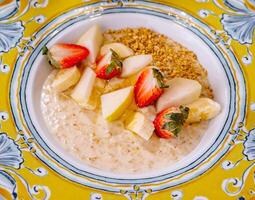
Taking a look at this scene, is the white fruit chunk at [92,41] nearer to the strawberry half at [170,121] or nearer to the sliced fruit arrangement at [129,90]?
the sliced fruit arrangement at [129,90]

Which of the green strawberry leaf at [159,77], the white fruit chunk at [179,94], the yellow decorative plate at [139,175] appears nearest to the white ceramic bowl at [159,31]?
the yellow decorative plate at [139,175]

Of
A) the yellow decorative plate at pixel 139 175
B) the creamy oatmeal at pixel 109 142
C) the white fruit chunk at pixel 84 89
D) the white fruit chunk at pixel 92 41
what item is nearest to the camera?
the yellow decorative plate at pixel 139 175

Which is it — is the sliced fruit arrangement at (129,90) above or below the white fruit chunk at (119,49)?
below

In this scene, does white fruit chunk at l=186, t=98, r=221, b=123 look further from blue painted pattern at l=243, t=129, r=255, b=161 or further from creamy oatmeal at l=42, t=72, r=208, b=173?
blue painted pattern at l=243, t=129, r=255, b=161

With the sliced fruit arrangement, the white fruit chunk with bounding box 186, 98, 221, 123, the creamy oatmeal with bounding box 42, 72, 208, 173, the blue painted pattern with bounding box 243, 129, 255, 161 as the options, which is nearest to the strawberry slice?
the sliced fruit arrangement

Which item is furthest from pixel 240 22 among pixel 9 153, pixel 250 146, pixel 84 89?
pixel 9 153

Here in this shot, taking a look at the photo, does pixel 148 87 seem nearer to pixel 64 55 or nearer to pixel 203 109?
pixel 203 109

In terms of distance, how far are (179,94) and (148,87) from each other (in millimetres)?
115

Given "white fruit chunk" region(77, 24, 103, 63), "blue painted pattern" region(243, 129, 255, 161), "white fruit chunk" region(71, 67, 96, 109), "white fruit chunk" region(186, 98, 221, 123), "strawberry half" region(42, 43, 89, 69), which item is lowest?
"blue painted pattern" region(243, 129, 255, 161)

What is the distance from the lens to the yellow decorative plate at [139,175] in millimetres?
1768

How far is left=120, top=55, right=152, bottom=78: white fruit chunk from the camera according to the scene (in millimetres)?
2064

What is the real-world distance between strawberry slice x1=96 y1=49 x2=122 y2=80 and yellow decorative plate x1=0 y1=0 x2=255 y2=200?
0.21 metres

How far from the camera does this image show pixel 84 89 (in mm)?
2002

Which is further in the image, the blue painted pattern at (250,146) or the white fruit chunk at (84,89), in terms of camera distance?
the white fruit chunk at (84,89)
